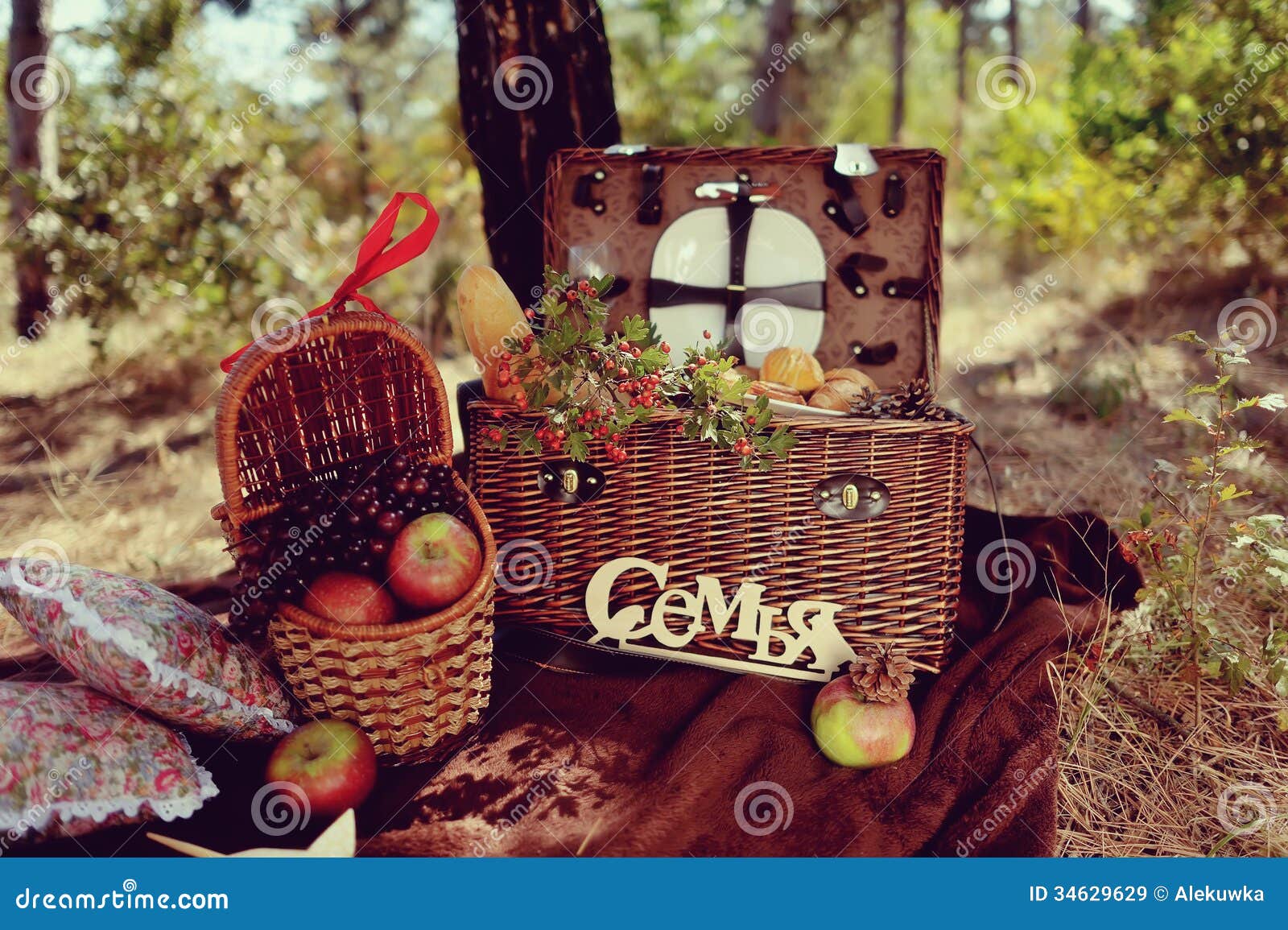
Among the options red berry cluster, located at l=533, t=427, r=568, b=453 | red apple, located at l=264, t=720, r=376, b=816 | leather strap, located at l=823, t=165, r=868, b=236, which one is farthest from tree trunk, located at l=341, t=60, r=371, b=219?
red apple, located at l=264, t=720, r=376, b=816

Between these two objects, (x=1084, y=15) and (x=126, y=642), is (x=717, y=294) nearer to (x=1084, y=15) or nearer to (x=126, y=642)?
(x=126, y=642)

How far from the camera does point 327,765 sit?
5.67ft

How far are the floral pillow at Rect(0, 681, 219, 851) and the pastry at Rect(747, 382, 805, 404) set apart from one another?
143 centimetres

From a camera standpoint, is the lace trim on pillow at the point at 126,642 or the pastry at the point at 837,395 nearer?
the lace trim on pillow at the point at 126,642

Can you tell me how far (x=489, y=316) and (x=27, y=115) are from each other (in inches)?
149

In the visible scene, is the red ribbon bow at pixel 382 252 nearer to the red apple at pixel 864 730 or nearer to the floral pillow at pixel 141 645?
the floral pillow at pixel 141 645

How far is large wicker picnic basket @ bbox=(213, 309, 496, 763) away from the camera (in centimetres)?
173

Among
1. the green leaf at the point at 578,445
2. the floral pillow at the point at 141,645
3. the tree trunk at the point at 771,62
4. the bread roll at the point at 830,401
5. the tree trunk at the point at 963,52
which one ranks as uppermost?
the tree trunk at the point at 963,52

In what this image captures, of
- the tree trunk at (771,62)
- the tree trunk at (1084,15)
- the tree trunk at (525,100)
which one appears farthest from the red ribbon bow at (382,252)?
the tree trunk at (1084,15)

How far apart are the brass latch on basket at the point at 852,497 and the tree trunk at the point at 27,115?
4011mm

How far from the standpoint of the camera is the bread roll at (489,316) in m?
2.12

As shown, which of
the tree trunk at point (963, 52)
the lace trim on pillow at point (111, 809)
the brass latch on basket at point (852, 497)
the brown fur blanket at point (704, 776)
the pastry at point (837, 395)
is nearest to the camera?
the lace trim on pillow at point (111, 809)

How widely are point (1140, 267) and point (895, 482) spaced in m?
3.53

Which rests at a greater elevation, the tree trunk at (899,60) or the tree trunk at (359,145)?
the tree trunk at (899,60)
